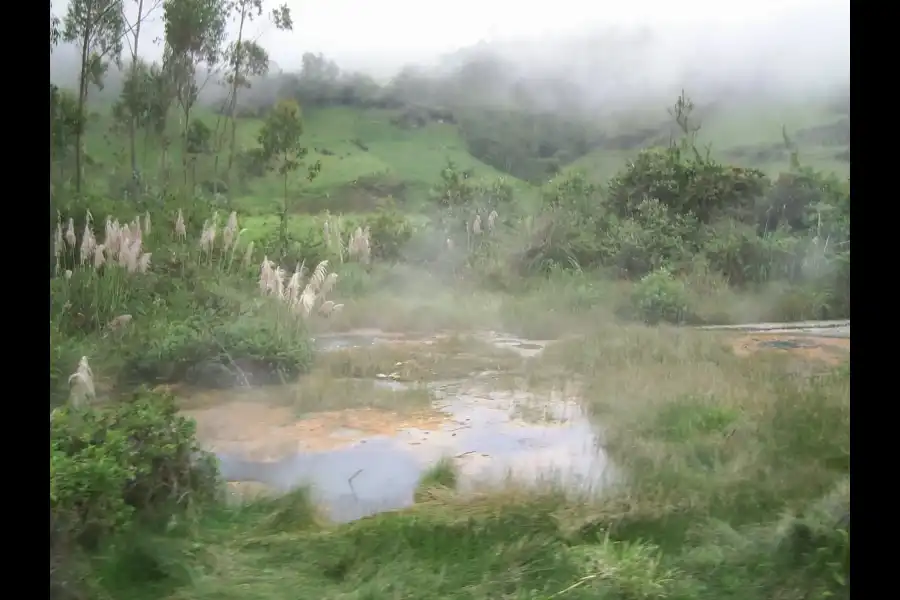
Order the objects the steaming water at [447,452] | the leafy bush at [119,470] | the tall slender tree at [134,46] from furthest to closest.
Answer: the tall slender tree at [134,46] → the steaming water at [447,452] → the leafy bush at [119,470]

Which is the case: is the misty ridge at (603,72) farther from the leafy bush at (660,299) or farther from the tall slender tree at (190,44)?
the leafy bush at (660,299)

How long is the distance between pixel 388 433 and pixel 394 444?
0.03 m

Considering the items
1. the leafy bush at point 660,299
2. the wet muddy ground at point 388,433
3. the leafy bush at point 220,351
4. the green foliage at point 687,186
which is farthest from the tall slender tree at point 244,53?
the leafy bush at point 660,299

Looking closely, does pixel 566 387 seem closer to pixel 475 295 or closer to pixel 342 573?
pixel 475 295

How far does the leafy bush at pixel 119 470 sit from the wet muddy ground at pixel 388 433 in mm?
54

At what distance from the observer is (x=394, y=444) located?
65.0 inches

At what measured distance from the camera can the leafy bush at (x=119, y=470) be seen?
1.50 meters

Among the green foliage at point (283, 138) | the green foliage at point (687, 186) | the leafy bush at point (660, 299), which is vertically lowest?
the leafy bush at point (660, 299)

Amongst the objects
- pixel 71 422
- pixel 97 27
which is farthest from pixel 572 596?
pixel 97 27

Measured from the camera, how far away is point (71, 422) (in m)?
1.56

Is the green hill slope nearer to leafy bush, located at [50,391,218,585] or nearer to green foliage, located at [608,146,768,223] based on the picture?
green foliage, located at [608,146,768,223]

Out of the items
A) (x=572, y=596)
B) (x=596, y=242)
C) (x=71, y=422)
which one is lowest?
(x=572, y=596)

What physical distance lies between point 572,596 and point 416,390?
55 cm

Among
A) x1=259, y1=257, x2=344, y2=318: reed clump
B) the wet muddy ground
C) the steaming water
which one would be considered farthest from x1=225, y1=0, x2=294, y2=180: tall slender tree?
the steaming water
